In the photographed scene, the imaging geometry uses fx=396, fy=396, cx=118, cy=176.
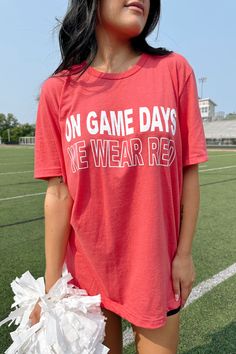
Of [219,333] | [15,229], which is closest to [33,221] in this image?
[15,229]

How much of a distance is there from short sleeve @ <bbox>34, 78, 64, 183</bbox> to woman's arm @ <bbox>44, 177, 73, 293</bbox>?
0.05 metres

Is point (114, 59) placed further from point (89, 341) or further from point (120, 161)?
point (89, 341)

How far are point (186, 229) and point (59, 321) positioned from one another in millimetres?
511

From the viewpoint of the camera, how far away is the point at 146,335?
1.32 metres

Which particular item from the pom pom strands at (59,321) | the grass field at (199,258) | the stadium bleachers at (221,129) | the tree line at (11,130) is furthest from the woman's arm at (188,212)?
the tree line at (11,130)

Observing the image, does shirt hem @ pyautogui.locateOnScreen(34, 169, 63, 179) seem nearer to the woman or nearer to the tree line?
the woman

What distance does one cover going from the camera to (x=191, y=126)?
1.29 m

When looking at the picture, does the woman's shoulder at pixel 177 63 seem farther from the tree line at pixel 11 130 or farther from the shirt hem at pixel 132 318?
the tree line at pixel 11 130

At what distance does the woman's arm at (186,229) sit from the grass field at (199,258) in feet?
5.02

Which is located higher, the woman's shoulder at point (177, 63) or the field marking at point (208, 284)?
the woman's shoulder at point (177, 63)

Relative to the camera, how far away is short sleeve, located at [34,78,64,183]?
1.33 m

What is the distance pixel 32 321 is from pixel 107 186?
1.79 ft

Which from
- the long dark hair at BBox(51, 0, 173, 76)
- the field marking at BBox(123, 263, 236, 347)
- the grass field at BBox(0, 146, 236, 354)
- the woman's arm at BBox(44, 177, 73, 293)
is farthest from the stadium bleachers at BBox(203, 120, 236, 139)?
the woman's arm at BBox(44, 177, 73, 293)

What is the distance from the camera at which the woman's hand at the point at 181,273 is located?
1322 mm
